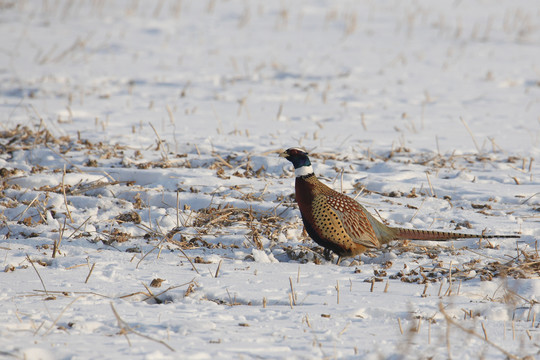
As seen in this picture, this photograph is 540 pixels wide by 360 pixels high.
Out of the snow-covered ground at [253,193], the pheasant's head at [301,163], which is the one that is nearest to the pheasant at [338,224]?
the pheasant's head at [301,163]

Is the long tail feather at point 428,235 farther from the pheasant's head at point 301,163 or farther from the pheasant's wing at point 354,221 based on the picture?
the pheasant's head at point 301,163

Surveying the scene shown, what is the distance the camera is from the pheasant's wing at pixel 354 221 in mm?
3902

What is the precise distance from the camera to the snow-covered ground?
9.11 feet

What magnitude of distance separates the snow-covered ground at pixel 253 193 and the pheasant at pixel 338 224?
0.40 feet

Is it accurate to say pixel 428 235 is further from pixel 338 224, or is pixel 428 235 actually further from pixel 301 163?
pixel 301 163

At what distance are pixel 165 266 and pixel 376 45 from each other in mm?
9478

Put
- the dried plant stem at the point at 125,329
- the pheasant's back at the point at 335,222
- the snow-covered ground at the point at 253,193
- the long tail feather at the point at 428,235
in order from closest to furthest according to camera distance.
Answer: the dried plant stem at the point at 125,329 < the snow-covered ground at the point at 253,193 < the pheasant's back at the point at 335,222 < the long tail feather at the point at 428,235

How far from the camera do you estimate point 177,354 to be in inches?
97.4

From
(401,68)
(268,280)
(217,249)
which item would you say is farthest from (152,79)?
(268,280)

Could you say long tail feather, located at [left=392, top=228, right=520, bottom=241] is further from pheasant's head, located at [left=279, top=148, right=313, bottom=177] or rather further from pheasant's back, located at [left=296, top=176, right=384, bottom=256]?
pheasant's head, located at [left=279, top=148, right=313, bottom=177]

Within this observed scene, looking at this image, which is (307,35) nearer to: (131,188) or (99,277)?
(131,188)

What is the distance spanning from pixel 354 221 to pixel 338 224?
0.44 feet

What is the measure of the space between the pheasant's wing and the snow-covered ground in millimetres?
185

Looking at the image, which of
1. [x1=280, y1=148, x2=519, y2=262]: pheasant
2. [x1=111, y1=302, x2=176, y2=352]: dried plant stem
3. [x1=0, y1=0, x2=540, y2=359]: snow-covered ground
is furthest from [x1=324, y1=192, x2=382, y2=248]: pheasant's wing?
[x1=111, y1=302, x2=176, y2=352]: dried plant stem
